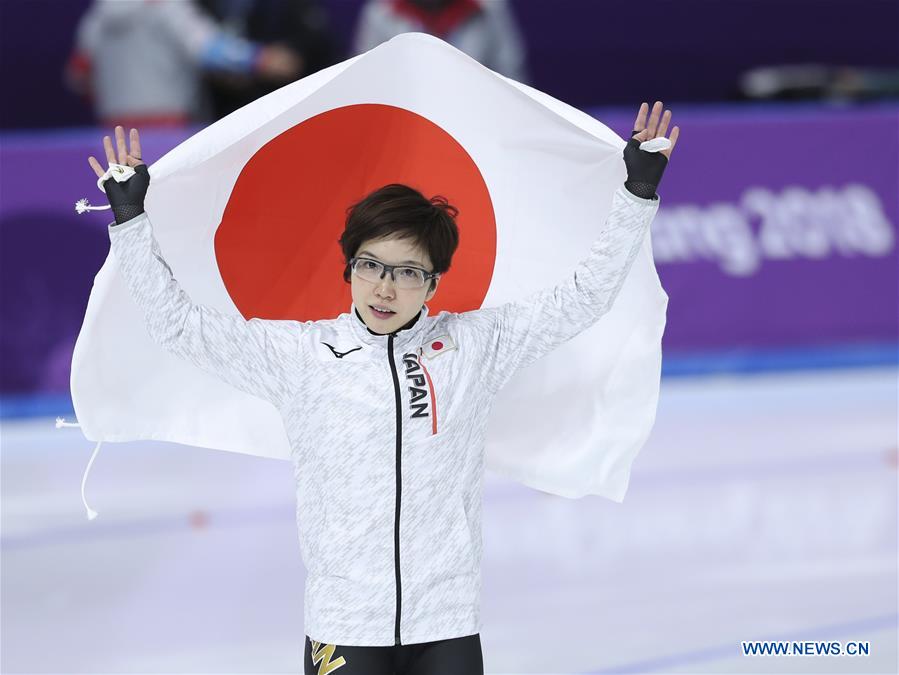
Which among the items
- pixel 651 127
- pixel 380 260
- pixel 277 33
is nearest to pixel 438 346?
pixel 380 260

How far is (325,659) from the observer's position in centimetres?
249

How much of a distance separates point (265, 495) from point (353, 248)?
320 centimetres

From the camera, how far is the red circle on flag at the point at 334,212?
120 inches

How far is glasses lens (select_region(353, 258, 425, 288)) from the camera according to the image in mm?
2535

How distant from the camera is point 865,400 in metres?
7.27

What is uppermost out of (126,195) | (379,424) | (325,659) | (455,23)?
(455,23)

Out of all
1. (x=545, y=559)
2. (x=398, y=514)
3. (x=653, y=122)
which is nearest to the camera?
(x=398, y=514)

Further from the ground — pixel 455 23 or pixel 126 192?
pixel 455 23

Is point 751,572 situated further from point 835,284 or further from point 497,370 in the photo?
point 835,284

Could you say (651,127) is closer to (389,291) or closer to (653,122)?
(653,122)

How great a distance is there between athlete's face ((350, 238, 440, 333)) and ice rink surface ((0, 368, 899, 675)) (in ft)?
5.33

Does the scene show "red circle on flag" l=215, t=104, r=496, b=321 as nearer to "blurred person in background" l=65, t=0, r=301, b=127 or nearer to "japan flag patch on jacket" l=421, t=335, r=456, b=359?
"japan flag patch on jacket" l=421, t=335, r=456, b=359

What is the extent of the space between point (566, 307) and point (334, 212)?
661 millimetres

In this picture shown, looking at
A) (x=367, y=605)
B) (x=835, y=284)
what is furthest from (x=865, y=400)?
(x=367, y=605)
